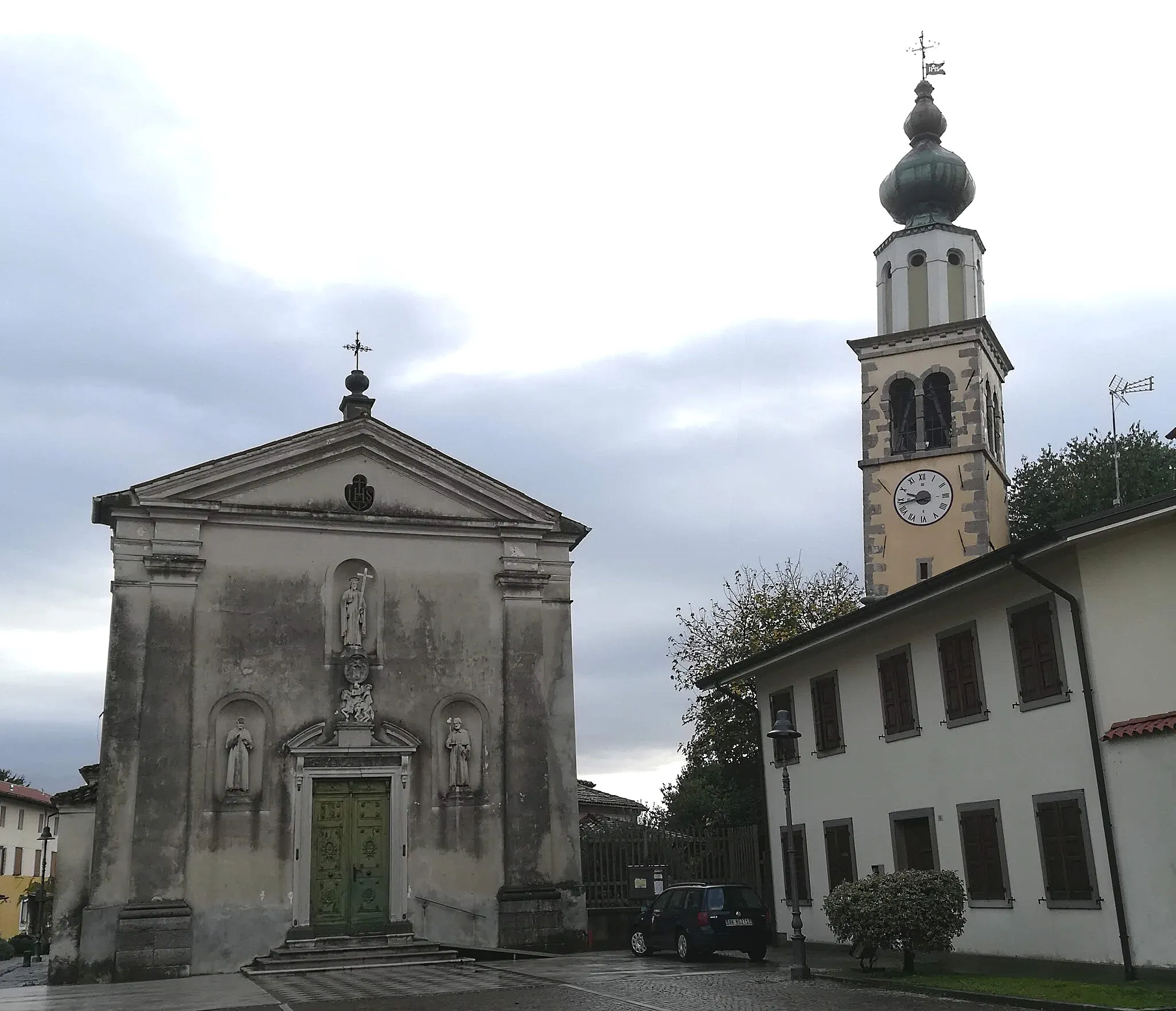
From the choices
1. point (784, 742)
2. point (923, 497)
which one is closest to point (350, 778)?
point (784, 742)

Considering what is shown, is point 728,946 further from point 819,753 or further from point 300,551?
point 300,551

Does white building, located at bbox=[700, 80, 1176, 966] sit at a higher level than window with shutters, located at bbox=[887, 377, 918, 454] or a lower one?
lower

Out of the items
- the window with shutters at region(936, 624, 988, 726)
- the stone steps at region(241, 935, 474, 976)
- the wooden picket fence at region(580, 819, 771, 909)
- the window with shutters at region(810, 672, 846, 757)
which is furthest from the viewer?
the wooden picket fence at region(580, 819, 771, 909)

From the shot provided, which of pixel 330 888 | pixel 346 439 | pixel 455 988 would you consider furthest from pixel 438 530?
pixel 455 988

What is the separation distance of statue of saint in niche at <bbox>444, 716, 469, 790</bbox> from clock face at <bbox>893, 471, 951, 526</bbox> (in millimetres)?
14748

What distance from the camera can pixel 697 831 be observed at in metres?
26.9

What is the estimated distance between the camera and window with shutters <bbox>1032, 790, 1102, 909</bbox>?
15.8m

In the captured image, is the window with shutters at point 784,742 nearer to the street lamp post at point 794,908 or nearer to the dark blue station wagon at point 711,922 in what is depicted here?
the dark blue station wagon at point 711,922

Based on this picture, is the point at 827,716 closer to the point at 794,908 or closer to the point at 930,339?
the point at 794,908

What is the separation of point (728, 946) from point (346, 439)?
12263mm

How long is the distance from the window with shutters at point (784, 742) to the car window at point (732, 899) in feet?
13.2

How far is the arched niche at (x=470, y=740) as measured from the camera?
78.1 feet

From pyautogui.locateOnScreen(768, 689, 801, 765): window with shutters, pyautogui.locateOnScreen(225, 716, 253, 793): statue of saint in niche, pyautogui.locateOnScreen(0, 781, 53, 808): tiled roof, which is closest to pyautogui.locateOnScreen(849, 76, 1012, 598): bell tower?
pyautogui.locateOnScreen(768, 689, 801, 765): window with shutters

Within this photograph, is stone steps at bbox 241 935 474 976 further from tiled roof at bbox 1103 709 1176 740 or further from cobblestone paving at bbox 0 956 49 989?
tiled roof at bbox 1103 709 1176 740
